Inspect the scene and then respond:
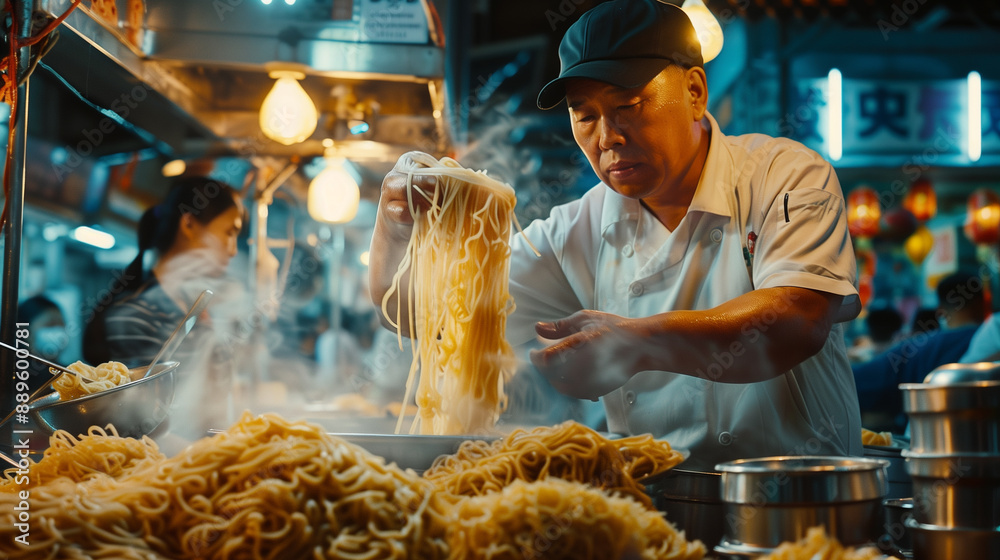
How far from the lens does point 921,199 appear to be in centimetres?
806

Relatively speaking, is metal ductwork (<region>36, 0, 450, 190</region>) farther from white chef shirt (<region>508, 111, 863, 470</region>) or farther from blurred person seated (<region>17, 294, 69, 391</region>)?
white chef shirt (<region>508, 111, 863, 470</region>)

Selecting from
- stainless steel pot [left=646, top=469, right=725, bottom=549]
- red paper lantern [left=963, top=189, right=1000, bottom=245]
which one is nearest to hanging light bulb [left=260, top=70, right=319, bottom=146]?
stainless steel pot [left=646, top=469, right=725, bottom=549]

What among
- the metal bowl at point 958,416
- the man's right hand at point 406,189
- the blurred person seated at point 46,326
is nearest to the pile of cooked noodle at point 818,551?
the metal bowl at point 958,416

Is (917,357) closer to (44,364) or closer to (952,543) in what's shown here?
(952,543)

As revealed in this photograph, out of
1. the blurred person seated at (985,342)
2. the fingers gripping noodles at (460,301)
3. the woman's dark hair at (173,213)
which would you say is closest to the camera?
the fingers gripping noodles at (460,301)

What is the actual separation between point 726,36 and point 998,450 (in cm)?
841

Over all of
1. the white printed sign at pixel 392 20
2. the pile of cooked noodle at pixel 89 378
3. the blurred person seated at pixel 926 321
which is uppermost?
the white printed sign at pixel 392 20

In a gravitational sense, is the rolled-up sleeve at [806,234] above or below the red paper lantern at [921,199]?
below

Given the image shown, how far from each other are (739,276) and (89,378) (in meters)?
2.00

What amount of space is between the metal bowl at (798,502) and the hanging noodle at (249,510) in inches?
A: 21.1

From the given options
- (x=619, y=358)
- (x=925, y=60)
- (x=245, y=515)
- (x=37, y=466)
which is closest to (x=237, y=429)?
(x=245, y=515)

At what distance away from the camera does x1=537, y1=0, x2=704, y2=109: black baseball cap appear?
2.15 metres

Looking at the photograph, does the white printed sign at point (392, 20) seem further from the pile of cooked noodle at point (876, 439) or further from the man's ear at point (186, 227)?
the pile of cooked noodle at point (876, 439)

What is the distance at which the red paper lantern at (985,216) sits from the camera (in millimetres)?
7711
